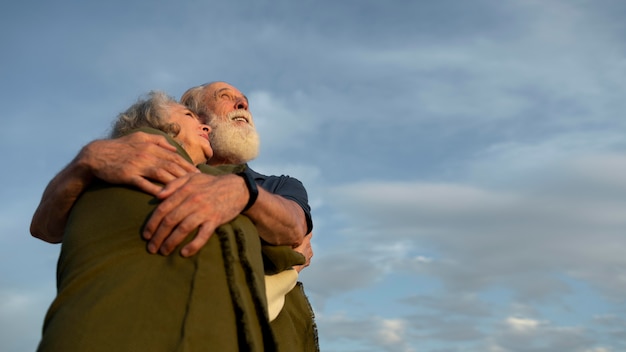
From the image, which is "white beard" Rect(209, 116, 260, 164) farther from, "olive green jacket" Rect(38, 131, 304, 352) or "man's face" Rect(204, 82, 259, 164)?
"olive green jacket" Rect(38, 131, 304, 352)

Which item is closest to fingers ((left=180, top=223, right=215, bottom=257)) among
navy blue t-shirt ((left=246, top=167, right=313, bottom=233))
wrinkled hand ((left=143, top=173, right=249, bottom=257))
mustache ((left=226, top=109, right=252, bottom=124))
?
wrinkled hand ((left=143, top=173, right=249, bottom=257))

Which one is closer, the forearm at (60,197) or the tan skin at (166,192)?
the tan skin at (166,192)

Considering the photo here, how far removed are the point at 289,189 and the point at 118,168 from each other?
1709 mm

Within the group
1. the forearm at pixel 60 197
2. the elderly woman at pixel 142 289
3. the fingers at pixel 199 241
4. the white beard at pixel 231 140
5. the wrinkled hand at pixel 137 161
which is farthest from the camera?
the white beard at pixel 231 140

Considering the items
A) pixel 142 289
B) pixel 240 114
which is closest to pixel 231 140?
pixel 240 114

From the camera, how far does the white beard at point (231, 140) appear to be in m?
5.03

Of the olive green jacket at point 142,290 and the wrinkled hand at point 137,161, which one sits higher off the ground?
the wrinkled hand at point 137,161

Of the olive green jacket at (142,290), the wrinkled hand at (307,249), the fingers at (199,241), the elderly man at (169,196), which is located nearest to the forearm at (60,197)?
the elderly man at (169,196)

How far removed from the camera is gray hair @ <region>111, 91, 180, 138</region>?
122 inches

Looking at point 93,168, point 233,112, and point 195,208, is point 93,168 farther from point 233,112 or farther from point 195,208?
point 233,112

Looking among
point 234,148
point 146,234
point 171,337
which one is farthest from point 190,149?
point 234,148

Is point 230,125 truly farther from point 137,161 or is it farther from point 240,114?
point 137,161

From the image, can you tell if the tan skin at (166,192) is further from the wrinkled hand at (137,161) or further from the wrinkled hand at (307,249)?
the wrinkled hand at (307,249)

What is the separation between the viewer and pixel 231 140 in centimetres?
504
